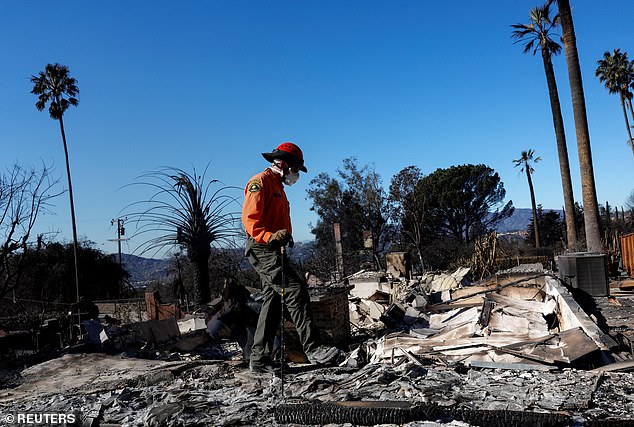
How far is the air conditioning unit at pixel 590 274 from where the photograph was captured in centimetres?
993

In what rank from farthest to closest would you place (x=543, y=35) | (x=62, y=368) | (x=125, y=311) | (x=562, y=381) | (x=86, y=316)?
(x=543, y=35)
(x=125, y=311)
(x=86, y=316)
(x=62, y=368)
(x=562, y=381)

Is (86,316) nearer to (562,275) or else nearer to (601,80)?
(562,275)

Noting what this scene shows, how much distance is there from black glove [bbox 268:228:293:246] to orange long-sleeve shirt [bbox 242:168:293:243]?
2.0 inches

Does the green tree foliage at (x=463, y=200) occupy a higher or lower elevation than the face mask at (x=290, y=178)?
higher

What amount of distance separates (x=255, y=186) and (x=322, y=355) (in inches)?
61.8

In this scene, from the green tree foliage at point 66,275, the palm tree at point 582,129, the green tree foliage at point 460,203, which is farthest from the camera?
the green tree foliage at point 460,203

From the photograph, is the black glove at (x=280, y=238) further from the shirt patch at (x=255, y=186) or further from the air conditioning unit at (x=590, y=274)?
the air conditioning unit at (x=590, y=274)

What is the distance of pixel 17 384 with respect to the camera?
5023 millimetres

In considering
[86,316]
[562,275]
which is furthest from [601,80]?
[86,316]

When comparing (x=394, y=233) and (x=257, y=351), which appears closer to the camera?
(x=257, y=351)

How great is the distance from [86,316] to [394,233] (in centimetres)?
2512

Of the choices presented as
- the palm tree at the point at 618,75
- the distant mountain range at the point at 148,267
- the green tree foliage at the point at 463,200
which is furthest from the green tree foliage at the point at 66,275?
the palm tree at the point at 618,75

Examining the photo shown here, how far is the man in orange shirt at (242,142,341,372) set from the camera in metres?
4.62

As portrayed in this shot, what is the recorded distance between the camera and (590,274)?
1002 cm
